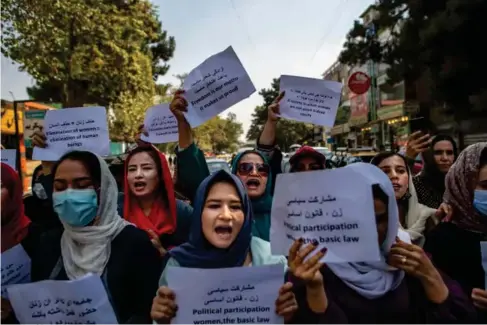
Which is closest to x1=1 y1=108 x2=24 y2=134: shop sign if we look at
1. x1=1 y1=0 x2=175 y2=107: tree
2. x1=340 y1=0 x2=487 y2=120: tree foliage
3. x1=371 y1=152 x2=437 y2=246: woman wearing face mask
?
x1=1 y1=0 x2=175 y2=107: tree

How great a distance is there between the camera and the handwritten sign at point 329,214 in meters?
1.59

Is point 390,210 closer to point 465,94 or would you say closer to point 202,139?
point 465,94

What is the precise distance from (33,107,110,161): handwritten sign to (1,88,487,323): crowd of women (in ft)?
1.46

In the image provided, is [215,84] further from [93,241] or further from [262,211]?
[93,241]

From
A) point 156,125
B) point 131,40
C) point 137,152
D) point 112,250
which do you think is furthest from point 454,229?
point 131,40

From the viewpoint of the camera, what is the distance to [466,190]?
2219mm

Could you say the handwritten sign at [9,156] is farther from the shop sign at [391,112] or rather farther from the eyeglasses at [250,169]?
the shop sign at [391,112]

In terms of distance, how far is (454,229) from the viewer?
2.22m

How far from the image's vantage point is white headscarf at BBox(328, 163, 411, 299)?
5.64ft

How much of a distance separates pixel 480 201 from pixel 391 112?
28838 mm

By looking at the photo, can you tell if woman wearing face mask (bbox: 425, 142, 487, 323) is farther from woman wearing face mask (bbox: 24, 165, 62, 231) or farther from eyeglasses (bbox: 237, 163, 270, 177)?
woman wearing face mask (bbox: 24, 165, 62, 231)

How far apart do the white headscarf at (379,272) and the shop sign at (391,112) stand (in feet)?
87.3

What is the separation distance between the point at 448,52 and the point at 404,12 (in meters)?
4.24

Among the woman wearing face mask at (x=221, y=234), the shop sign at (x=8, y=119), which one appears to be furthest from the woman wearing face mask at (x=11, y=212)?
the shop sign at (x=8, y=119)
